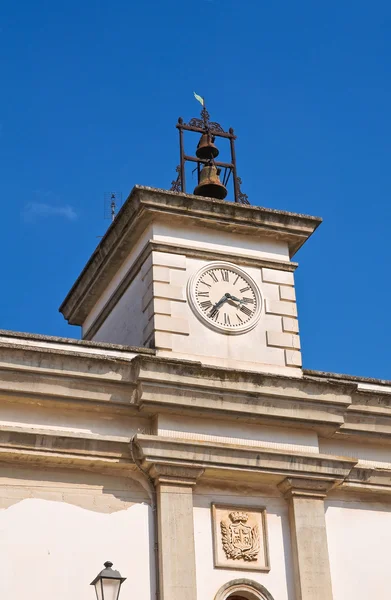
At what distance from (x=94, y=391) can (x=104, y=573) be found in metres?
4.65

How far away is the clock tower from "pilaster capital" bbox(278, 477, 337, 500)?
178 cm

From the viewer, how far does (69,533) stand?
632 inches

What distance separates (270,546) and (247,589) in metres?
0.76

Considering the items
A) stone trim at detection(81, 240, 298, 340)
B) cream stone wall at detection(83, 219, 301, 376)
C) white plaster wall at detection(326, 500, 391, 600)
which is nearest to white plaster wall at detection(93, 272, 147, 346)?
cream stone wall at detection(83, 219, 301, 376)

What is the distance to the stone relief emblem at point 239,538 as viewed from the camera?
16703 millimetres

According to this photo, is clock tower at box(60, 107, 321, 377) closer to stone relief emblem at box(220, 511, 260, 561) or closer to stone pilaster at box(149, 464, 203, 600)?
stone pilaster at box(149, 464, 203, 600)

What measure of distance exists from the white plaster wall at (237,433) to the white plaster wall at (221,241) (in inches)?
121

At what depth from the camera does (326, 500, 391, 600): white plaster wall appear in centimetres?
1738

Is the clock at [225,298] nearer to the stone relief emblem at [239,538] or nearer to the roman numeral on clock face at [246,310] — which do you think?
the roman numeral on clock face at [246,310]

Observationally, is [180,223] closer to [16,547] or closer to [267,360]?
[267,360]

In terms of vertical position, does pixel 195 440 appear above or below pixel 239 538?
above

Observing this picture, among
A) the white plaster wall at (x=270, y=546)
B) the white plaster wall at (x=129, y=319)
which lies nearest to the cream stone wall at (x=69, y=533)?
the white plaster wall at (x=270, y=546)

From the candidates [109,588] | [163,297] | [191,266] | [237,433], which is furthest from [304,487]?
[109,588]

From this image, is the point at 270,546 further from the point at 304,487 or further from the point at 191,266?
the point at 191,266
